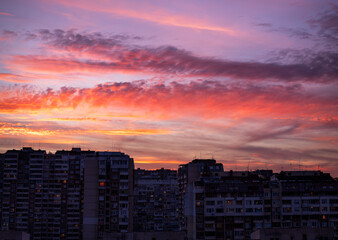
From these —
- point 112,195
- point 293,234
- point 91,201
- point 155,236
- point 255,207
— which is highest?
point 112,195

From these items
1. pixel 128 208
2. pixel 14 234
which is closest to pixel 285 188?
pixel 128 208

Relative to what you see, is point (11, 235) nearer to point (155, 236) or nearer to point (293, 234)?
point (155, 236)

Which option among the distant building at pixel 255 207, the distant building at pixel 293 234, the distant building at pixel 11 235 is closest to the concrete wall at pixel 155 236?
the distant building at pixel 293 234

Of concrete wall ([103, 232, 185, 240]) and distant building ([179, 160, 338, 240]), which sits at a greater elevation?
distant building ([179, 160, 338, 240])

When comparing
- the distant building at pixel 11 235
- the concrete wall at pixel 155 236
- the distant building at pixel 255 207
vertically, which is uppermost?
the distant building at pixel 255 207

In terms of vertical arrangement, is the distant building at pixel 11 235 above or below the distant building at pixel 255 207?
below

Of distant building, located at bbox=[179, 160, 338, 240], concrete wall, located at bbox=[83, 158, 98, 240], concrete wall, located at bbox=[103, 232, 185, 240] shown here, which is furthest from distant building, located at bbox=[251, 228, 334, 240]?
concrete wall, located at bbox=[83, 158, 98, 240]

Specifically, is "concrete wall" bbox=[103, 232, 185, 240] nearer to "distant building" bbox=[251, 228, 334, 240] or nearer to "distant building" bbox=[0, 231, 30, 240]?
"distant building" bbox=[251, 228, 334, 240]

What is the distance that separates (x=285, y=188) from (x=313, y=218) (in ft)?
41.2

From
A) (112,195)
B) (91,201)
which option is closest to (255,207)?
(112,195)

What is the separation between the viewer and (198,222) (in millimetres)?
159625

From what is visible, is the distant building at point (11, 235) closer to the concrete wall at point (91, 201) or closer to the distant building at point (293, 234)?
the concrete wall at point (91, 201)

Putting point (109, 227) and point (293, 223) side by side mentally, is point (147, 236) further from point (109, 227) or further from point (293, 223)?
point (293, 223)

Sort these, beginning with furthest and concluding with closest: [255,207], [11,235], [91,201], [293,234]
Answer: [255,207] < [91,201] < [293,234] < [11,235]
